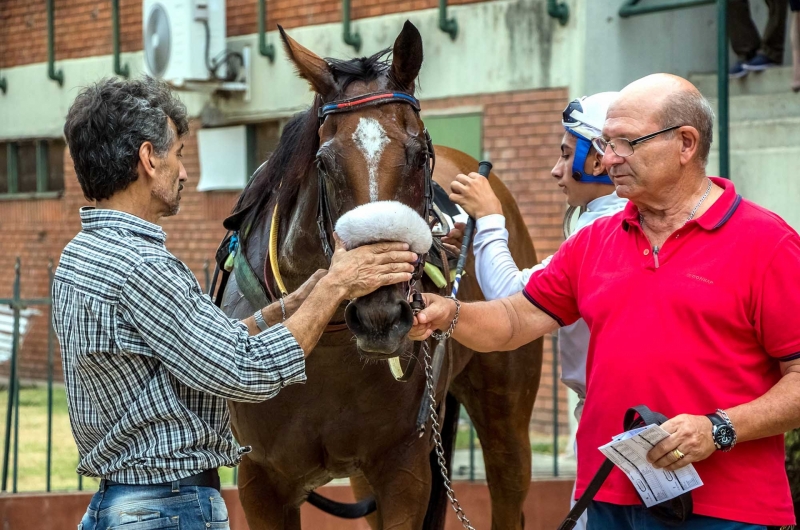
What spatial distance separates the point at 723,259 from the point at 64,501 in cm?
437

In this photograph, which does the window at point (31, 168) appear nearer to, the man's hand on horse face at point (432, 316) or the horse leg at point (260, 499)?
the horse leg at point (260, 499)

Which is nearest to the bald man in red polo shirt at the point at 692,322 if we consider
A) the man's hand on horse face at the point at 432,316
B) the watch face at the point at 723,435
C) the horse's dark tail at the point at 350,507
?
the watch face at the point at 723,435

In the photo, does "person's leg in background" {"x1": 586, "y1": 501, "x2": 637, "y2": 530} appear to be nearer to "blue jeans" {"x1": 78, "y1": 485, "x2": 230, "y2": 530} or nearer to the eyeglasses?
the eyeglasses

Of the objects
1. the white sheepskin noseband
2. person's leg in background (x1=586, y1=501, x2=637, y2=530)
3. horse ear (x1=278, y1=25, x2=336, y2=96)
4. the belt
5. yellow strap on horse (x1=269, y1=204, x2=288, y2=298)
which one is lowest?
person's leg in background (x1=586, y1=501, x2=637, y2=530)

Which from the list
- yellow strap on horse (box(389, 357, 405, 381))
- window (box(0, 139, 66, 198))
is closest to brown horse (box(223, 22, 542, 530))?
yellow strap on horse (box(389, 357, 405, 381))

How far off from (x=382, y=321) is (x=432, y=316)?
15.3 inches

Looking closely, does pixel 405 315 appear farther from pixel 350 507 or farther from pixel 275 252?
pixel 350 507

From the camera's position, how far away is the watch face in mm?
2684

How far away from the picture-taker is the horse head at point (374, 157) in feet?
9.02

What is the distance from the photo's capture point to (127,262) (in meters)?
2.64

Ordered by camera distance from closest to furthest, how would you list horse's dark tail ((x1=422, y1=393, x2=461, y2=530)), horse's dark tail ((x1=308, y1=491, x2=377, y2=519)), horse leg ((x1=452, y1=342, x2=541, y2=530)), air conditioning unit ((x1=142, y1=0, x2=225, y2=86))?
horse's dark tail ((x1=308, y1=491, x2=377, y2=519)) < horse's dark tail ((x1=422, y1=393, x2=461, y2=530)) < horse leg ((x1=452, y1=342, x2=541, y2=530)) < air conditioning unit ((x1=142, y1=0, x2=225, y2=86))

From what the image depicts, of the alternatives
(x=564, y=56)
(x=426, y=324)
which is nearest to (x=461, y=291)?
(x=426, y=324)

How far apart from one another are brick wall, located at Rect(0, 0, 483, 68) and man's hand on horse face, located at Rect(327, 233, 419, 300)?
687 centimetres

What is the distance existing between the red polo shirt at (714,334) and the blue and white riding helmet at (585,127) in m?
0.93
